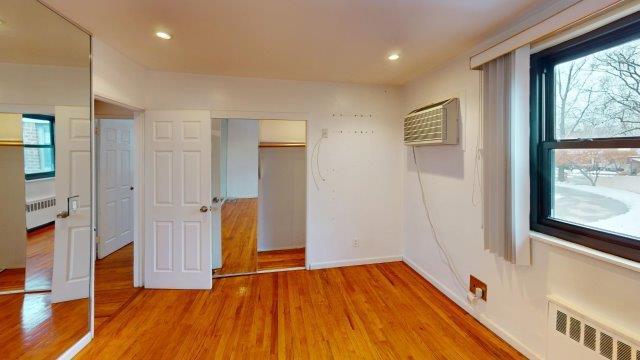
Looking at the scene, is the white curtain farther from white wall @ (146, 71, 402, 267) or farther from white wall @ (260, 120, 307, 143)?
white wall @ (260, 120, 307, 143)

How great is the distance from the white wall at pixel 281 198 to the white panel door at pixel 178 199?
1197mm

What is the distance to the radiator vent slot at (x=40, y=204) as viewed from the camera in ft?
5.87

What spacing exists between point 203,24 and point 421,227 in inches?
118

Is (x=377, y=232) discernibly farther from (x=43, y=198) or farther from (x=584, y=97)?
(x=43, y=198)

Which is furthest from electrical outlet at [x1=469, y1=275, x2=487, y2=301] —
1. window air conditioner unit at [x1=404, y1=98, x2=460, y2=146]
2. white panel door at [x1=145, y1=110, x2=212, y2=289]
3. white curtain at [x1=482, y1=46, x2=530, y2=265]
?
white panel door at [x1=145, y1=110, x2=212, y2=289]

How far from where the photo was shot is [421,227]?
10.9 ft

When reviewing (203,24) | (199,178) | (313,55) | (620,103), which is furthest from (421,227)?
(203,24)

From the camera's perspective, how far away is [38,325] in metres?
1.80

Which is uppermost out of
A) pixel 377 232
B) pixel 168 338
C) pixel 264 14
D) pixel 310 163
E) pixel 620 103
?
pixel 264 14

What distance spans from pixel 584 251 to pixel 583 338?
0.49 metres

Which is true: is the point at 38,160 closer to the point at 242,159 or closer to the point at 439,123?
the point at 242,159

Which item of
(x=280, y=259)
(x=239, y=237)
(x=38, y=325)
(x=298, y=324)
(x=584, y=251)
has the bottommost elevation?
(x=298, y=324)

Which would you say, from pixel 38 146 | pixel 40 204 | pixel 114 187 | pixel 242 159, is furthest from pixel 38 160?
pixel 242 159

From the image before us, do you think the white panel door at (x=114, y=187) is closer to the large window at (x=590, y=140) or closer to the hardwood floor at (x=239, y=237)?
the hardwood floor at (x=239, y=237)
